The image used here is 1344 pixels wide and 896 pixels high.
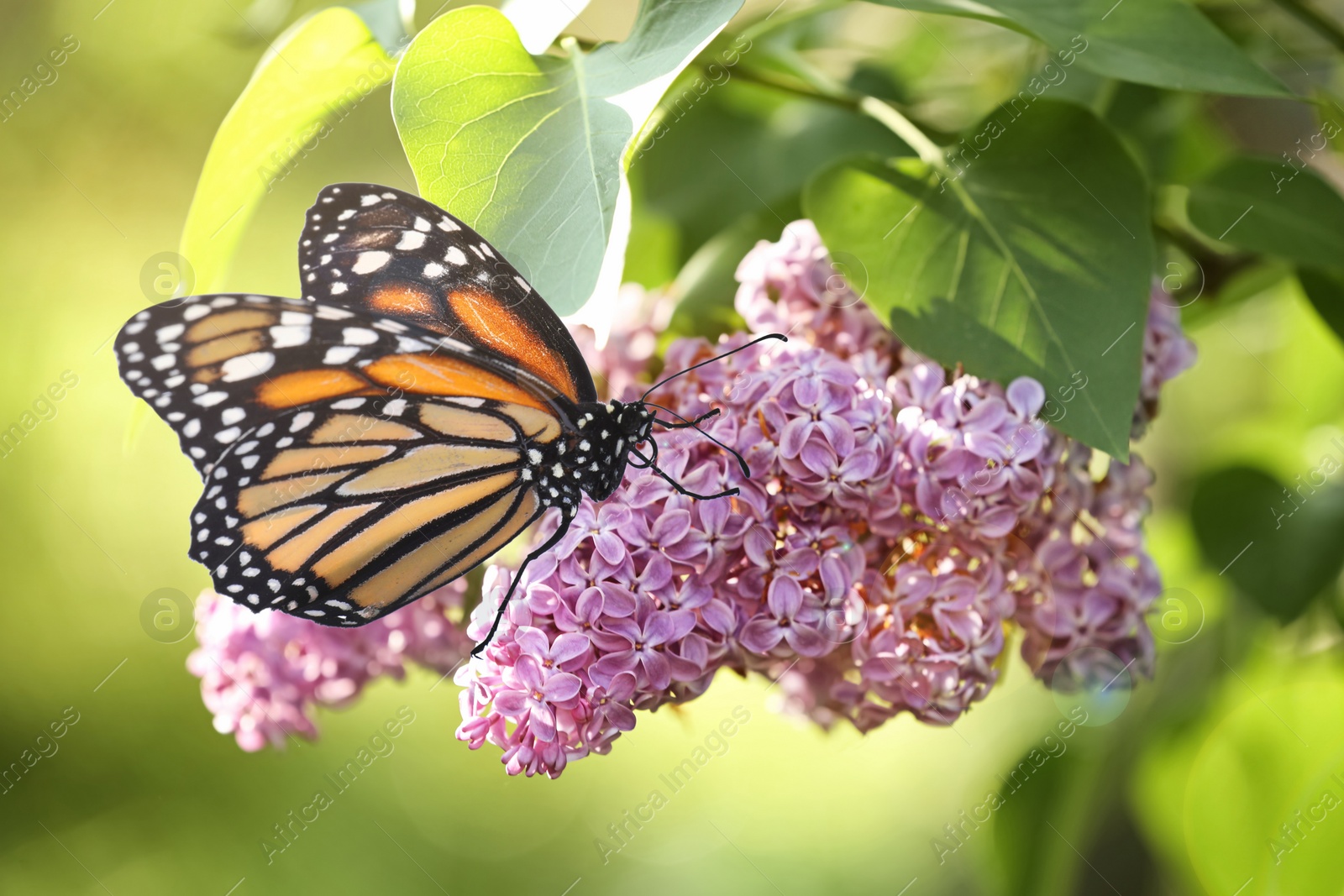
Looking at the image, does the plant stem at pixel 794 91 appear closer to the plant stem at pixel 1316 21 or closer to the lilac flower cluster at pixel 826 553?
the lilac flower cluster at pixel 826 553

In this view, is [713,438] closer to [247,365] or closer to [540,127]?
[540,127]

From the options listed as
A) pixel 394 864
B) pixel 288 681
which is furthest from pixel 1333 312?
pixel 394 864

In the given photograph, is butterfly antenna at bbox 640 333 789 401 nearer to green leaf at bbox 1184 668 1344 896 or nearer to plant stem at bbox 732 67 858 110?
plant stem at bbox 732 67 858 110

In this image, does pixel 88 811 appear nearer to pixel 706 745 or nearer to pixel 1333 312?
pixel 706 745

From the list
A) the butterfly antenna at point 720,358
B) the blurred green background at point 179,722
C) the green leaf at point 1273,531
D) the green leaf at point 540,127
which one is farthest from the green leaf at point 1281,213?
the blurred green background at point 179,722

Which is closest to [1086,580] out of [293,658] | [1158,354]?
[1158,354]

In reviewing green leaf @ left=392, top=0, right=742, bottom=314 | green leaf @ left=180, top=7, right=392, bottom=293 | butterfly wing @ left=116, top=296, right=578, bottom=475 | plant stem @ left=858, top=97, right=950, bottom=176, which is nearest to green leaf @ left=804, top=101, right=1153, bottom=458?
plant stem @ left=858, top=97, right=950, bottom=176
